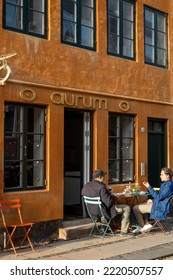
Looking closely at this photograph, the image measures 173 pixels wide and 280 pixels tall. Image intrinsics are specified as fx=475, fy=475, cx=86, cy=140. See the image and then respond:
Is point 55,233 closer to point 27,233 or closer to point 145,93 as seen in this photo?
point 27,233

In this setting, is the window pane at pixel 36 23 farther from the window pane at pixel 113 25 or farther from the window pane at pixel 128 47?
the window pane at pixel 128 47

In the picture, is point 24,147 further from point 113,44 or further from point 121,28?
point 121,28

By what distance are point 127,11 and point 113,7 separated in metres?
0.57

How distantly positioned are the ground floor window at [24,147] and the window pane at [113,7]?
11.0 feet

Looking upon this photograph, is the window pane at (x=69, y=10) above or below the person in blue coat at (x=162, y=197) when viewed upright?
above

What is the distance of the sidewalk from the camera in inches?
328

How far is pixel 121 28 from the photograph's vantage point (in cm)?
1173

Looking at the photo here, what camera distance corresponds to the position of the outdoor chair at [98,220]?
9648 millimetres

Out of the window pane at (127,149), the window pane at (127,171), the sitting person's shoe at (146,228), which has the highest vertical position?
the window pane at (127,149)

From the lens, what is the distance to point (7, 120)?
9.10 m

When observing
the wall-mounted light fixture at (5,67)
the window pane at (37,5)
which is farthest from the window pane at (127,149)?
the wall-mounted light fixture at (5,67)

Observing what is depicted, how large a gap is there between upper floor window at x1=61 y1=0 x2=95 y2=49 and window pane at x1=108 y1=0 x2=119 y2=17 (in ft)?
2.05

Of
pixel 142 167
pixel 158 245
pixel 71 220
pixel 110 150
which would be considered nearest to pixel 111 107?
pixel 110 150

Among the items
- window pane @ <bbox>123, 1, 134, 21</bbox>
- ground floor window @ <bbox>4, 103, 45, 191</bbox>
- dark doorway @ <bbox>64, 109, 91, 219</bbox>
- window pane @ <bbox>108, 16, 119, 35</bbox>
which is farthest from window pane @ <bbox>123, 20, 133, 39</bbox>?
ground floor window @ <bbox>4, 103, 45, 191</bbox>
